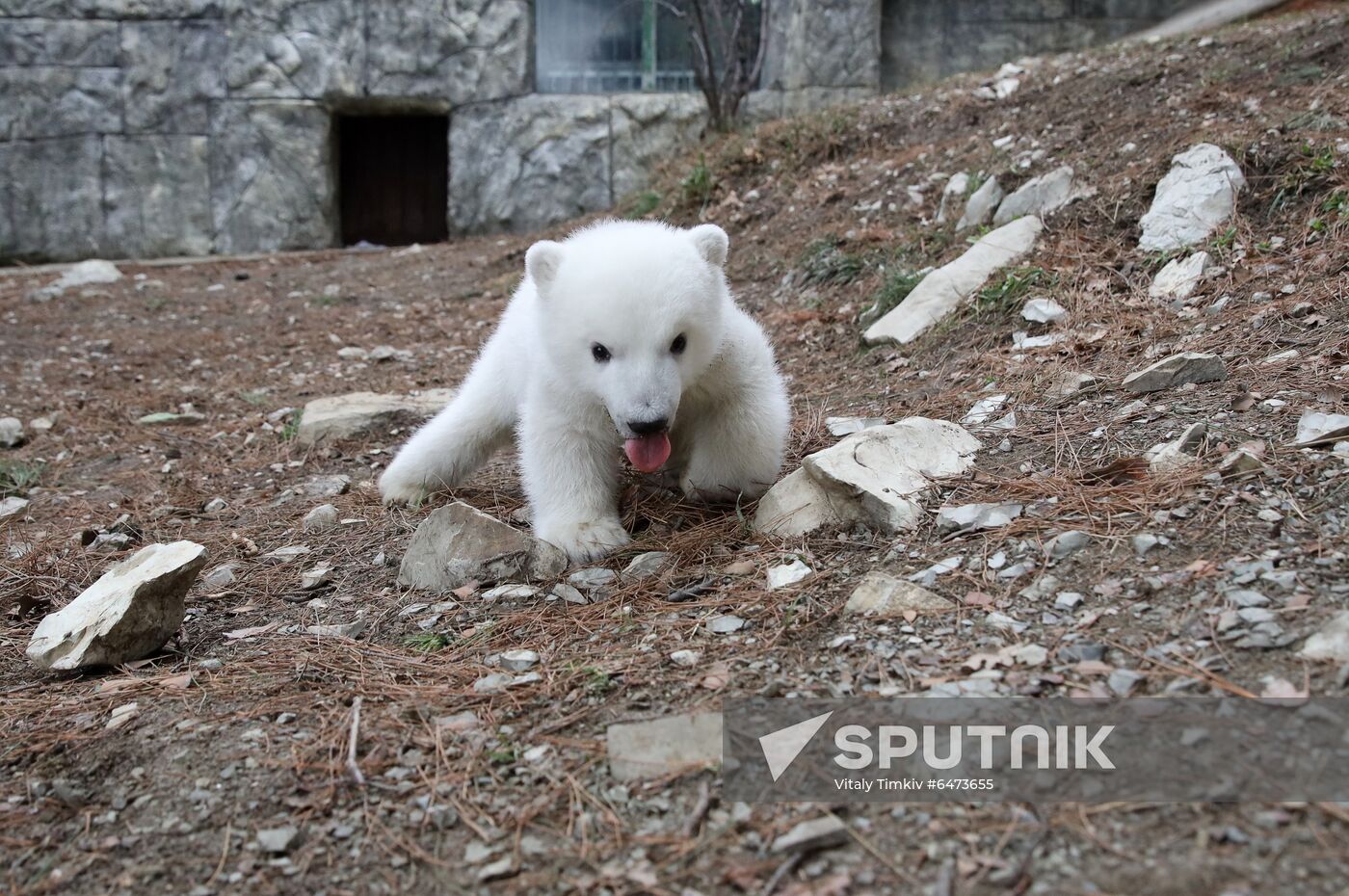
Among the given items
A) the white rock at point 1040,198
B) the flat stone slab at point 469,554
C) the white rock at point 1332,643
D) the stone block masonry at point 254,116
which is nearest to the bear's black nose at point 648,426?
the flat stone slab at point 469,554

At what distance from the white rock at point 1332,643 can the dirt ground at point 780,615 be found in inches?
1.2

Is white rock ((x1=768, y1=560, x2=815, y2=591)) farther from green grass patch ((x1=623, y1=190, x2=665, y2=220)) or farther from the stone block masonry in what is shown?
the stone block masonry

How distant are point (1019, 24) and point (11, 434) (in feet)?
29.3

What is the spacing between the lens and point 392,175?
11.9m

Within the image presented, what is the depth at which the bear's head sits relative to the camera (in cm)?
263

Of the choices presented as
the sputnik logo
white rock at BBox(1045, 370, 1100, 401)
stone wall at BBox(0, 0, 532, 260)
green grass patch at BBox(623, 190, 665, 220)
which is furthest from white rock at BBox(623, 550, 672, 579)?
stone wall at BBox(0, 0, 532, 260)

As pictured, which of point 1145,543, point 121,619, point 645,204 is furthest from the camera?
point 645,204

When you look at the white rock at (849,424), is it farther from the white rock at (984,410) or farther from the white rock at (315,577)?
the white rock at (315,577)

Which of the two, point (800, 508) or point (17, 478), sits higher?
point (800, 508)

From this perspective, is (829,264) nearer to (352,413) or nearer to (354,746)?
(352,413)

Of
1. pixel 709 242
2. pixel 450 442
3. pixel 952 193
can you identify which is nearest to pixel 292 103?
pixel 952 193

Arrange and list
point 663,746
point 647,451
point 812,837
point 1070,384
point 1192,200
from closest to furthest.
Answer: point 812,837 → point 663,746 → point 647,451 → point 1070,384 → point 1192,200

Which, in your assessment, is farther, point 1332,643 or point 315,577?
point 315,577

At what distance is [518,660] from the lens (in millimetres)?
2271
